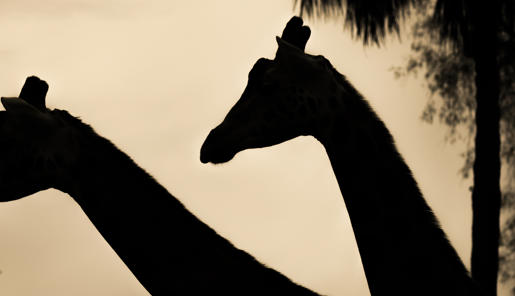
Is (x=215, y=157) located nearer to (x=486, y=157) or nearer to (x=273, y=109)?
(x=273, y=109)

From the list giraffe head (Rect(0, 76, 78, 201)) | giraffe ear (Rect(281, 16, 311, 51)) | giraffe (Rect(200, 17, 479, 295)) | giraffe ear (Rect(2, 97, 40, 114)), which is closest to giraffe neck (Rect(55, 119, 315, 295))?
giraffe head (Rect(0, 76, 78, 201))

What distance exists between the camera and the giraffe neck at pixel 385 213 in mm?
3160

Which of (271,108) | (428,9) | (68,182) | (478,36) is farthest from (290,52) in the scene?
(428,9)

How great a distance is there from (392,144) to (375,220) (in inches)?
16.6

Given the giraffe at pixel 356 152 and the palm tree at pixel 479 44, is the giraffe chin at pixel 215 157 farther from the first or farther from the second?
the palm tree at pixel 479 44

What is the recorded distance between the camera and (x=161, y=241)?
3.63 meters

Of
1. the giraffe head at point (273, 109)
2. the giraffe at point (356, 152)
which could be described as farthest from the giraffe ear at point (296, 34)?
the giraffe head at point (273, 109)

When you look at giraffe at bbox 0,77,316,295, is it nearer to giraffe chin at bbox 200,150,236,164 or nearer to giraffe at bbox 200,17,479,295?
giraffe chin at bbox 200,150,236,164

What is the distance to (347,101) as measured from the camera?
11.9ft

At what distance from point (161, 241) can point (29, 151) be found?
36.4 inches

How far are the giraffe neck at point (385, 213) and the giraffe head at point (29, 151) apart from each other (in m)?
1.45

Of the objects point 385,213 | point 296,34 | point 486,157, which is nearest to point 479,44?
point 486,157

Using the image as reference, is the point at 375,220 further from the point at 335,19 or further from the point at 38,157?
the point at 335,19

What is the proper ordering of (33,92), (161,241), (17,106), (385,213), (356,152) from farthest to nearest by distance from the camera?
1. (33,92)
2. (17,106)
3. (161,241)
4. (356,152)
5. (385,213)
